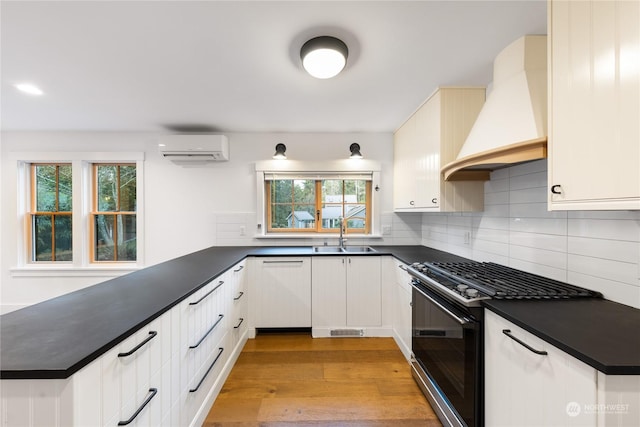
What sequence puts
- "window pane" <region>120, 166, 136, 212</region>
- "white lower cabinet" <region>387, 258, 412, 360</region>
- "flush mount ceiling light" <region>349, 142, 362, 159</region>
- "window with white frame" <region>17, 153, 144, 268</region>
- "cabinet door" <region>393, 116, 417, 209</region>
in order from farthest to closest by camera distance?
"window pane" <region>120, 166, 136, 212</region> < "window with white frame" <region>17, 153, 144, 268</region> < "flush mount ceiling light" <region>349, 142, 362, 159</region> < "cabinet door" <region>393, 116, 417, 209</region> < "white lower cabinet" <region>387, 258, 412, 360</region>

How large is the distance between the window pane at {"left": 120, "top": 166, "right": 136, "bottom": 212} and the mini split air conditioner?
0.64 m

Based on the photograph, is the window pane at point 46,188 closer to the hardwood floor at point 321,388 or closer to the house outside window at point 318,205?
the house outside window at point 318,205

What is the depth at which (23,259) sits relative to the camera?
125 inches

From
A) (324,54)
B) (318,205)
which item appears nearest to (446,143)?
(324,54)

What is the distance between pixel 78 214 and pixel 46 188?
0.62 meters

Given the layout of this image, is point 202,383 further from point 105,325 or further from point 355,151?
point 355,151

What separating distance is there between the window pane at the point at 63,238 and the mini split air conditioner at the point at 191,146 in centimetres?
161

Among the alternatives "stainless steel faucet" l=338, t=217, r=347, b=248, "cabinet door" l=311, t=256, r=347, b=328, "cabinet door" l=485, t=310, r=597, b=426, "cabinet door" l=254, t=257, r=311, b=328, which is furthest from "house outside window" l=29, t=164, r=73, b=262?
"cabinet door" l=485, t=310, r=597, b=426

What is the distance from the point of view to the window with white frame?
314cm

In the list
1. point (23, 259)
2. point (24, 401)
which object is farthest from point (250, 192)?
point (23, 259)

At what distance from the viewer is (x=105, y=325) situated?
3.09ft

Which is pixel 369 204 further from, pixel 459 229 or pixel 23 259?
pixel 23 259

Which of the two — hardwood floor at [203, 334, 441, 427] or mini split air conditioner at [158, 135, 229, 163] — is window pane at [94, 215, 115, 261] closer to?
mini split air conditioner at [158, 135, 229, 163]

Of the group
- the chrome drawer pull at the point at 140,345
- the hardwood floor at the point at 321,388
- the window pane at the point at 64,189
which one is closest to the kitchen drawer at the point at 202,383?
the hardwood floor at the point at 321,388
